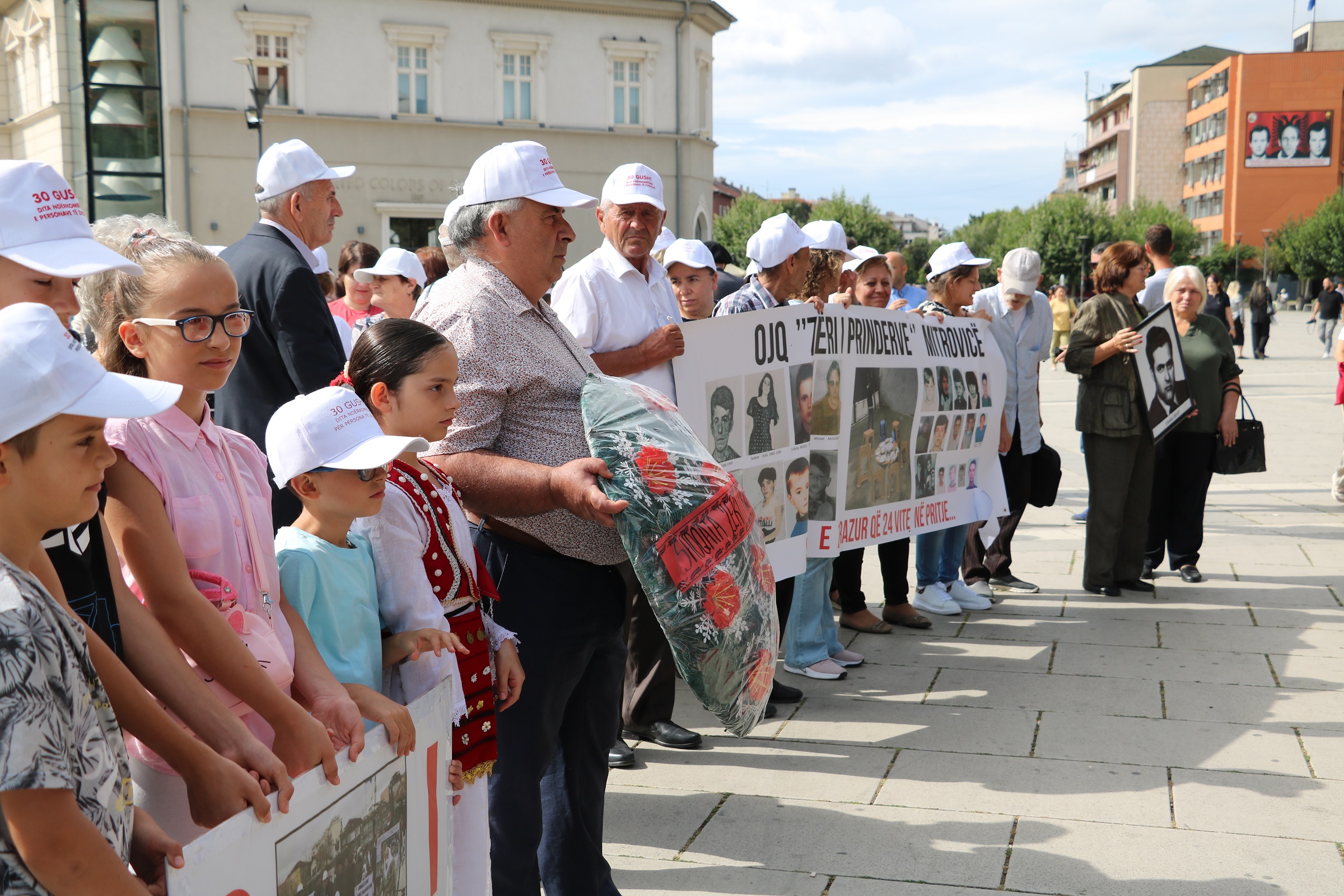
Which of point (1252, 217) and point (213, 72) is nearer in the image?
point (213, 72)

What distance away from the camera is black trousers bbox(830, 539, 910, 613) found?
638 centimetres

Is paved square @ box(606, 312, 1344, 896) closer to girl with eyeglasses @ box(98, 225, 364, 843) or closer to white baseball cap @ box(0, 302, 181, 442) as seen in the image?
girl with eyeglasses @ box(98, 225, 364, 843)

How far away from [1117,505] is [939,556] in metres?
1.17

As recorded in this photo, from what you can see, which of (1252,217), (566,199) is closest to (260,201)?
(566,199)

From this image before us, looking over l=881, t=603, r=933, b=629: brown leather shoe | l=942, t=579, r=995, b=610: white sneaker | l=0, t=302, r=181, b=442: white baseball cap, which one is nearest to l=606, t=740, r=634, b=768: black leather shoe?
l=881, t=603, r=933, b=629: brown leather shoe

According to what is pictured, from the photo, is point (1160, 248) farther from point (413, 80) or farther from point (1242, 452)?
point (413, 80)

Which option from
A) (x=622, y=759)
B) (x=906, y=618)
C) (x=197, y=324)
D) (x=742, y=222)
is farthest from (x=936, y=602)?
(x=742, y=222)

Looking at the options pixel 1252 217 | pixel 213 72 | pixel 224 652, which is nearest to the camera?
pixel 224 652

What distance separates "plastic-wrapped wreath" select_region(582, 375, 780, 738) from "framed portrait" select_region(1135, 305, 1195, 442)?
5.06 m

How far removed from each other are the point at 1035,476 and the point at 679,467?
5516mm

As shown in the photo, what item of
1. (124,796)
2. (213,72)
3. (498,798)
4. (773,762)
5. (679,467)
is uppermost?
(213,72)

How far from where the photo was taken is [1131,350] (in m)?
6.85

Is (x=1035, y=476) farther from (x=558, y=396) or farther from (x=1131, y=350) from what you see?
(x=558, y=396)

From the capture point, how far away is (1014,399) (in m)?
7.07
